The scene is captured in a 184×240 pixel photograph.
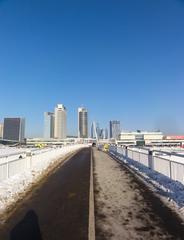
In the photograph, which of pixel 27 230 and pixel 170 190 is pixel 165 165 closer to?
pixel 170 190

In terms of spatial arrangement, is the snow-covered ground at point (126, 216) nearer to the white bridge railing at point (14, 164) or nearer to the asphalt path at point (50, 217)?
the asphalt path at point (50, 217)

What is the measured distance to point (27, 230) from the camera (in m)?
7.62

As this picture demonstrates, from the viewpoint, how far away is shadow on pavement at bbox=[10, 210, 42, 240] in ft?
23.2

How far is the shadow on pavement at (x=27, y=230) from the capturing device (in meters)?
7.06

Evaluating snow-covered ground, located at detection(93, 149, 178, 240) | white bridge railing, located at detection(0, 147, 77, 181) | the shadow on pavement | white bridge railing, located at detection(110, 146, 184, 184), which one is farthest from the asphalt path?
white bridge railing, located at detection(110, 146, 184, 184)

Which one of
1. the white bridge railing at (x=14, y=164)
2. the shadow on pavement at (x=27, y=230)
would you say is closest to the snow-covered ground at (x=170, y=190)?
the shadow on pavement at (x=27, y=230)

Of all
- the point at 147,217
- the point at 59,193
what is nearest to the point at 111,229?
the point at 147,217

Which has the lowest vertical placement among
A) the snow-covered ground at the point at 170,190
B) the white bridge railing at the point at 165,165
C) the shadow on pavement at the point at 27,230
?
the shadow on pavement at the point at 27,230

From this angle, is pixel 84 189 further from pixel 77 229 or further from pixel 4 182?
pixel 77 229

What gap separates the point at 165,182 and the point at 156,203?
539 cm

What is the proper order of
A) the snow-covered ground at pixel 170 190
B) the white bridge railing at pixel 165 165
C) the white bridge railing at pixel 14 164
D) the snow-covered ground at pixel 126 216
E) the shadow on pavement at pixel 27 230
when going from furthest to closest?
the white bridge railing at pixel 14 164 < the white bridge railing at pixel 165 165 < the snow-covered ground at pixel 170 190 < the snow-covered ground at pixel 126 216 < the shadow on pavement at pixel 27 230

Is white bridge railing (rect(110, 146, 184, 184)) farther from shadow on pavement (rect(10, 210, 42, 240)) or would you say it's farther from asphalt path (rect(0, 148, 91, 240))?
shadow on pavement (rect(10, 210, 42, 240))

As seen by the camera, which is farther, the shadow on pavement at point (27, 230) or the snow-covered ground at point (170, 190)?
the snow-covered ground at point (170, 190)

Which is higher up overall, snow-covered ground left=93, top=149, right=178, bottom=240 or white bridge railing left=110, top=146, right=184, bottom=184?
white bridge railing left=110, top=146, right=184, bottom=184
